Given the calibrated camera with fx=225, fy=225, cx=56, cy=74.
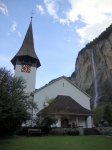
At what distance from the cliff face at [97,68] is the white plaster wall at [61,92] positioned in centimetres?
2127

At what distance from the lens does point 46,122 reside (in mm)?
23922

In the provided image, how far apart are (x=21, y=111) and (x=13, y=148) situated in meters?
7.03

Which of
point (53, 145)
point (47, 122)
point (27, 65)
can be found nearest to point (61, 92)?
point (27, 65)

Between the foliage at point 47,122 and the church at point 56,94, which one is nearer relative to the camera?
the foliage at point 47,122

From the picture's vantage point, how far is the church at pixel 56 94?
2736cm

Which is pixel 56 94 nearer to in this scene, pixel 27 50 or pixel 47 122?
pixel 47 122

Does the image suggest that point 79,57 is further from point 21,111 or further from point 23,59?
point 21,111

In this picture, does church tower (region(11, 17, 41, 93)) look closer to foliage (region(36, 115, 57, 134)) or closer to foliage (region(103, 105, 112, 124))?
foliage (region(36, 115, 57, 134))

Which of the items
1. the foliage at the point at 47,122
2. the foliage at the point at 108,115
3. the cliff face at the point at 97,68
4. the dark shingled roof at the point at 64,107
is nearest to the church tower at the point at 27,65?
the dark shingled roof at the point at 64,107

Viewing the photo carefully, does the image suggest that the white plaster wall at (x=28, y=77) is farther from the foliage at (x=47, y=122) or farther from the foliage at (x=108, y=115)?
the foliage at (x=108, y=115)

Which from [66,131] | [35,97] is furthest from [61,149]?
[35,97]

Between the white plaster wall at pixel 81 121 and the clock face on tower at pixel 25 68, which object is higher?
the clock face on tower at pixel 25 68

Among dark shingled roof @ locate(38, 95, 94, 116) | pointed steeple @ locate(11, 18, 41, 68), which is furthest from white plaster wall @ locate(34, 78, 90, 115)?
pointed steeple @ locate(11, 18, 41, 68)

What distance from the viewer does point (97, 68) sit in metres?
60.8
